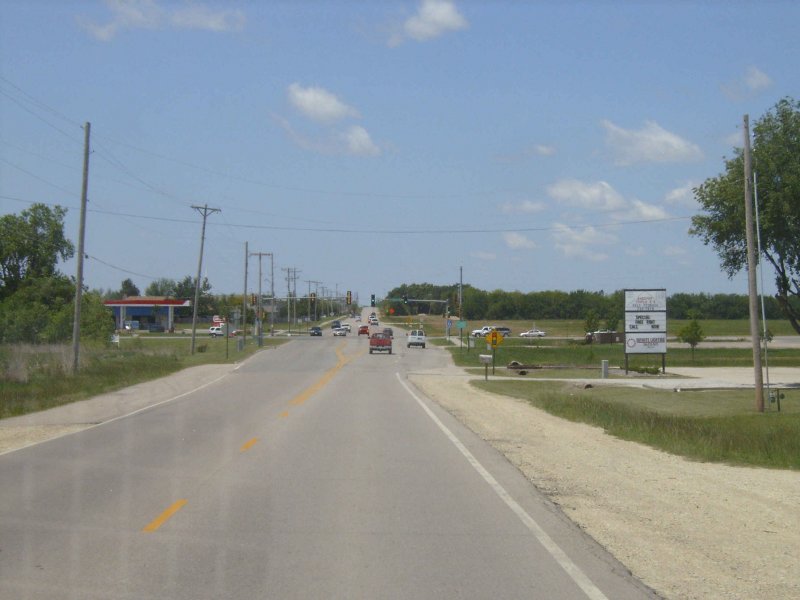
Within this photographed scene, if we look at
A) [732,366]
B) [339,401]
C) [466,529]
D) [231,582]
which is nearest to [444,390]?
[339,401]

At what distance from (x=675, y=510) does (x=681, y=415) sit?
20.5m

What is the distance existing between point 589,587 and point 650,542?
Result: 2.17 metres

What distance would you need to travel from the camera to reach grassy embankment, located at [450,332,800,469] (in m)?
18.8

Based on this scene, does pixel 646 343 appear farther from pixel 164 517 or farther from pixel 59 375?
pixel 164 517

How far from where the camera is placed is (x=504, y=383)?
47.8m

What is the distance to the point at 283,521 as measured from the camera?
405 inches

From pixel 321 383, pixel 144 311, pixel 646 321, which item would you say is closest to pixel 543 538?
pixel 321 383

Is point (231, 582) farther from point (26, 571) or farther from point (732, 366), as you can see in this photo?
point (732, 366)

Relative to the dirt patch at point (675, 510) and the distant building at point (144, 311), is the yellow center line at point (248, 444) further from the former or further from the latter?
the distant building at point (144, 311)

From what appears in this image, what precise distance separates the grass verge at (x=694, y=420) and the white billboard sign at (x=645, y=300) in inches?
498

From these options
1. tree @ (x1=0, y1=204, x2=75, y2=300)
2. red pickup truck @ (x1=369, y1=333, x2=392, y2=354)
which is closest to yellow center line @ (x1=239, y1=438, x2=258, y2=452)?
red pickup truck @ (x1=369, y1=333, x2=392, y2=354)

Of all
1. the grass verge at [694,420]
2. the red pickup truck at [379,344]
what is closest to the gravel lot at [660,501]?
the grass verge at [694,420]

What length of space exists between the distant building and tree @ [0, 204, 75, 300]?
34.3 meters

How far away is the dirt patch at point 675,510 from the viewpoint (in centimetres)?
823
